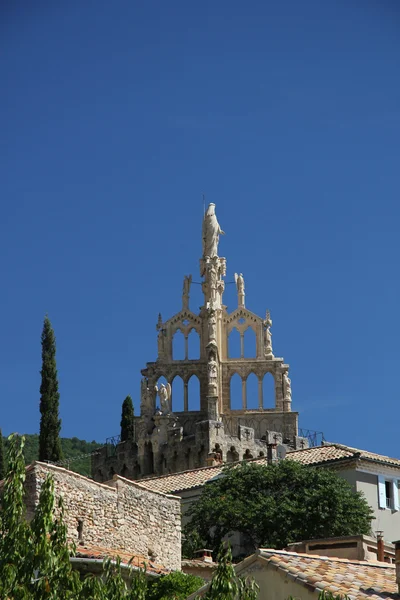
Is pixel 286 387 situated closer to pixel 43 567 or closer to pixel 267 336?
pixel 267 336

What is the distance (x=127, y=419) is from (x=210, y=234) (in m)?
16.7

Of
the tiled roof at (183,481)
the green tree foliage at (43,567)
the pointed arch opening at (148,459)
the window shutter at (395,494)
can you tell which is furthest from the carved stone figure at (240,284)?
the green tree foliage at (43,567)

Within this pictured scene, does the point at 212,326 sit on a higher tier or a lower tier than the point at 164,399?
higher

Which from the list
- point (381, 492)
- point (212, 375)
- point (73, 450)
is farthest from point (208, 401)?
point (381, 492)

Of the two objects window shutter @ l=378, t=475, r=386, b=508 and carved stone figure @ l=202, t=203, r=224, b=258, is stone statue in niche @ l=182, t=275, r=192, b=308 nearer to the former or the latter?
carved stone figure @ l=202, t=203, r=224, b=258

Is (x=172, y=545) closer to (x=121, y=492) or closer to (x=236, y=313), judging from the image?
(x=121, y=492)

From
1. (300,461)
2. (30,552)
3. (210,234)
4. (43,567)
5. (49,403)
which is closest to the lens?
(43,567)

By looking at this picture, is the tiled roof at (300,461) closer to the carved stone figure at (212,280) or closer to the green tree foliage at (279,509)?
the green tree foliage at (279,509)

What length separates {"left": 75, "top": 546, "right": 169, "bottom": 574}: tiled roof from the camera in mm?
31231

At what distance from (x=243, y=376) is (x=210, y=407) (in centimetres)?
543

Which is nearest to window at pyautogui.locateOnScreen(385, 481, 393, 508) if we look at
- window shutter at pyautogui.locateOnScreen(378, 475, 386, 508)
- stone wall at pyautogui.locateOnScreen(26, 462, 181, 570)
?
window shutter at pyautogui.locateOnScreen(378, 475, 386, 508)

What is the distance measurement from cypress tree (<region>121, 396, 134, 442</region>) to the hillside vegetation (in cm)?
345

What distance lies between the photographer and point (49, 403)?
289 ft

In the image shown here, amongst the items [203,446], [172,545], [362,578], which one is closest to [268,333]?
[203,446]
